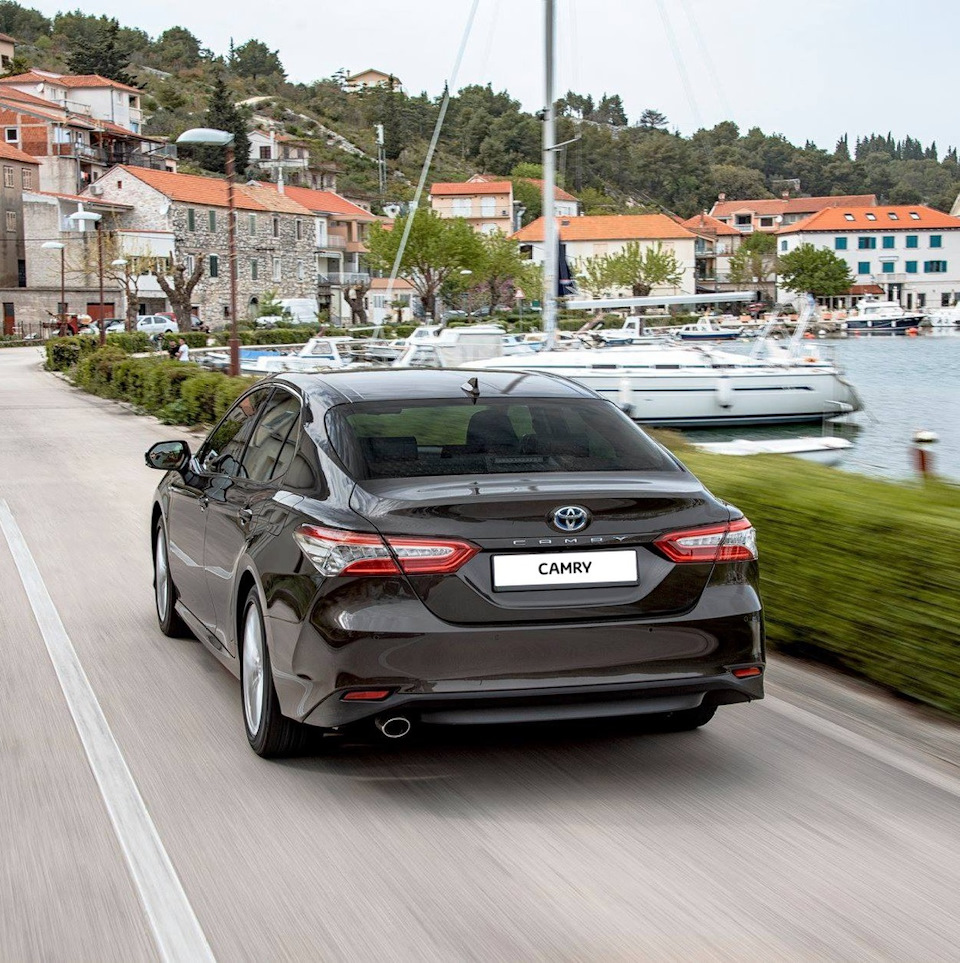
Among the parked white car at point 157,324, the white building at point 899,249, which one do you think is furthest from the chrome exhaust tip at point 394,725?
the white building at point 899,249

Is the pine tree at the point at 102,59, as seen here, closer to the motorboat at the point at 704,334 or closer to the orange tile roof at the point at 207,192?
the orange tile roof at the point at 207,192

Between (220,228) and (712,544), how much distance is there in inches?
4054

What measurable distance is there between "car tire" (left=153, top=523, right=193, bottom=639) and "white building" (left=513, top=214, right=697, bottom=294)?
140814 mm

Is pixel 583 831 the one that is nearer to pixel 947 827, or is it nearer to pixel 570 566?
pixel 570 566

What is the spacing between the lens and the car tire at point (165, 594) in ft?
25.8

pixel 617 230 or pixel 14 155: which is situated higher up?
pixel 14 155

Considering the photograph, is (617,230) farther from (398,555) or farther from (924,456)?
(398,555)

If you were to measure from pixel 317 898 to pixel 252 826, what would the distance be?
0.74m

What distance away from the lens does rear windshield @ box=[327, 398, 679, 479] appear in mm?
5223

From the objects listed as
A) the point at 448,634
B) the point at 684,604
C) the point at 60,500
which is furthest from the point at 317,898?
the point at 60,500

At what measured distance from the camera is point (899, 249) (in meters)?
149

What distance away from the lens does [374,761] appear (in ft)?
18.2

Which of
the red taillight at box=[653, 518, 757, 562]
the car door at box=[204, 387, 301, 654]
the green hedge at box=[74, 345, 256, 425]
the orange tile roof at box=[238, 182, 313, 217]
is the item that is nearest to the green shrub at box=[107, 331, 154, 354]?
the green hedge at box=[74, 345, 256, 425]

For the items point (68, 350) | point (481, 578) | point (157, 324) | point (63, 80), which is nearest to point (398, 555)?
point (481, 578)
